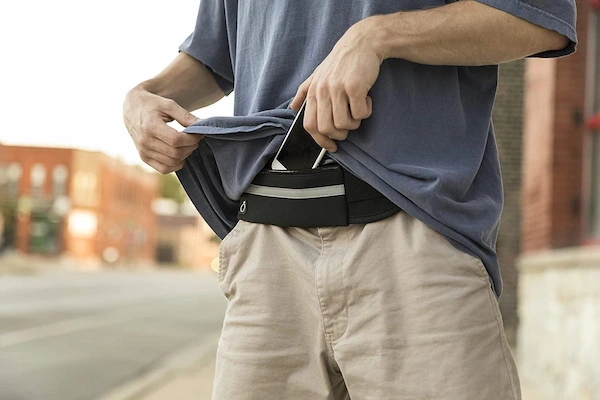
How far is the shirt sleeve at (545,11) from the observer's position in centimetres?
137

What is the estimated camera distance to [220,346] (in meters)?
1.59

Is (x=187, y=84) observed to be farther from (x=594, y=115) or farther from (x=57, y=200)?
(x=57, y=200)

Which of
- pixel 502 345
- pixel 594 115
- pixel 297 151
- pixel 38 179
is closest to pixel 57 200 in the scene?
pixel 38 179

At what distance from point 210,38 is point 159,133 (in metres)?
0.36

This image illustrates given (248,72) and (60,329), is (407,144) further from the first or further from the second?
(60,329)

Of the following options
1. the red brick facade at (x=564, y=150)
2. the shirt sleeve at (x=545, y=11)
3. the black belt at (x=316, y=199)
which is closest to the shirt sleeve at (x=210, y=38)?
the black belt at (x=316, y=199)

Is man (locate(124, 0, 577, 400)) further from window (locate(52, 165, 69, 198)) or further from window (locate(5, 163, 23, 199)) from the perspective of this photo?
window (locate(5, 163, 23, 199))

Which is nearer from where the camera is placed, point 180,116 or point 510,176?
point 180,116

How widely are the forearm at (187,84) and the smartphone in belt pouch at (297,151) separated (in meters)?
0.39

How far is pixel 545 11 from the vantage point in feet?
4.54

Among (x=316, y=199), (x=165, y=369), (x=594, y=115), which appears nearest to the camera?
(x=316, y=199)

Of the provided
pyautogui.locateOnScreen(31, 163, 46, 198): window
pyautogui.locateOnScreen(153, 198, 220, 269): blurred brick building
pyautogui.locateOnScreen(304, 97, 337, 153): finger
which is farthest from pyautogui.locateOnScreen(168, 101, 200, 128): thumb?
pyautogui.locateOnScreen(153, 198, 220, 269): blurred brick building

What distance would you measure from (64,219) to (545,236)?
59.9 meters

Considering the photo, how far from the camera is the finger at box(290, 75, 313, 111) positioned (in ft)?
4.76
